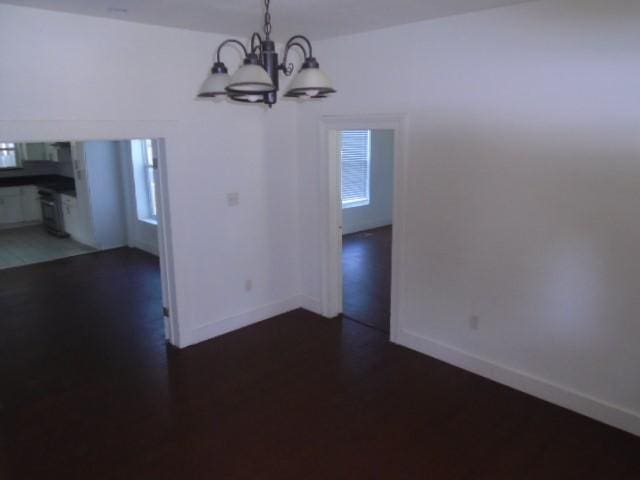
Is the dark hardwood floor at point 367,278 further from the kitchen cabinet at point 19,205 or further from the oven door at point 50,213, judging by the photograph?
the kitchen cabinet at point 19,205

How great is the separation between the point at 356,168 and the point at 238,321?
458 centimetres

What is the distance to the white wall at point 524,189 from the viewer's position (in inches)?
109

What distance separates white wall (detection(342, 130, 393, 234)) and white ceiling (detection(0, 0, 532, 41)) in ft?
15.9

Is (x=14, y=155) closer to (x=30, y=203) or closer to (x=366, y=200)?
(x=30, y=203)

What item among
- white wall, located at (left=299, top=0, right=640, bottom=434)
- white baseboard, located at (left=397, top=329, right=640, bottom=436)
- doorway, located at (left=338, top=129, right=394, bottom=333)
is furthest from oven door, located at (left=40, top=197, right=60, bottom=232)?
white baseboard, located at (left=397, top=329, right=640, bottom=436)

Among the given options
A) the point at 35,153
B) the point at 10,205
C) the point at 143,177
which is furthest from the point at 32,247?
the point at 35,153

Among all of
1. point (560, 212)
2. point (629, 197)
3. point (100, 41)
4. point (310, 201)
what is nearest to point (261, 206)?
point (310, 201)

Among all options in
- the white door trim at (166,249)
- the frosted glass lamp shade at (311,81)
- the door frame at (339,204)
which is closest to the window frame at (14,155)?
the white door trim at (166,249)

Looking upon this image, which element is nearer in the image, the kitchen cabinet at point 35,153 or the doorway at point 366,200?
the doorway at point 366,200

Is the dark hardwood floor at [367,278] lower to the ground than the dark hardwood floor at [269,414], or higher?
higher

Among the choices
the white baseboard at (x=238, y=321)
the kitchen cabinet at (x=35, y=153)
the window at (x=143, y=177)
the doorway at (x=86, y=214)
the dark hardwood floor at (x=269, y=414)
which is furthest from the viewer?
the kitchen cabinet at (x=35, y=153)

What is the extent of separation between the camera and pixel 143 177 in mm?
7117

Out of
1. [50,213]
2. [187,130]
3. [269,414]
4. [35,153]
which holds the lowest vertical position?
[269,414]

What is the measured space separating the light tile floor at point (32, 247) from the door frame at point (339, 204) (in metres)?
4.47
